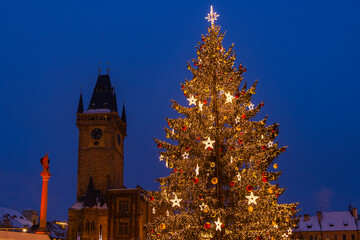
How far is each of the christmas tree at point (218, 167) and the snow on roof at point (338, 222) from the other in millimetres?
61302

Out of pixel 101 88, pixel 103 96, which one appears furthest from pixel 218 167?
pixel 101 88

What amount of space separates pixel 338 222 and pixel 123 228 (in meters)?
37.1

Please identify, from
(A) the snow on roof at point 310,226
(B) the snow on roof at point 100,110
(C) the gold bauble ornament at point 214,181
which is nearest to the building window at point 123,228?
(B) the snow on roof at point 100,110

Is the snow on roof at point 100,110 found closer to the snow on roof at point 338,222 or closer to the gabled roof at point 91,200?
the gabled roof at point 91,200

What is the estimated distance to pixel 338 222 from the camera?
73.1 m

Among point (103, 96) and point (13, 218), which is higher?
point (103, 96)

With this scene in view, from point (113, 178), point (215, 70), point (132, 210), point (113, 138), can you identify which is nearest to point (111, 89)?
point (113, 138)

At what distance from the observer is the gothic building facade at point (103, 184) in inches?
2266

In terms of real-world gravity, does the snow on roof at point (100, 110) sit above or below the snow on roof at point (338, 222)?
above

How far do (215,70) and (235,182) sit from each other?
14.4 feet

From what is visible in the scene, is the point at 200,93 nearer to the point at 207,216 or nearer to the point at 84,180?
the point at 207,216

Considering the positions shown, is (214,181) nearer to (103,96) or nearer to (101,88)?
(103,96)

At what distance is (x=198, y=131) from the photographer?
16.5 meters

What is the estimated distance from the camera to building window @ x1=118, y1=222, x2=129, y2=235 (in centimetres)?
5760
